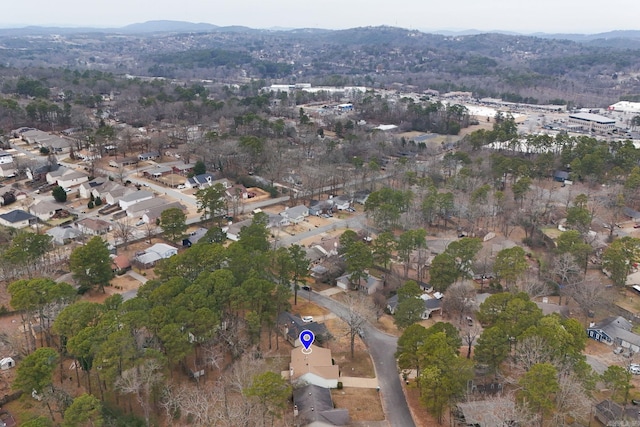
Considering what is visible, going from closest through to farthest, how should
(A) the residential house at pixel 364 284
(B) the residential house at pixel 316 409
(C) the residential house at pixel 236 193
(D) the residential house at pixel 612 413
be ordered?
(D) the residential house at pixel 612 413, (B) the residential house at pixel 316 409, (A) the residential house at pixel 364 284, (C) the residential house at pixel 236 193

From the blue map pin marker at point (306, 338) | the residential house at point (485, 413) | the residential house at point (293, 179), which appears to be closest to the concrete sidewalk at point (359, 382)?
the blue map pin marker at point (306, 338)

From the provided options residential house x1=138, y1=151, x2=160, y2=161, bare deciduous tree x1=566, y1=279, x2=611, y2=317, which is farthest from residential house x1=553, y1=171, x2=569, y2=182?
residential house x1=138, y1=151, x2=160, y2=161

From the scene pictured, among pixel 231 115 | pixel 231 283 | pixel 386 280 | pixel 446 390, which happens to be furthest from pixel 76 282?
pixel 231 115

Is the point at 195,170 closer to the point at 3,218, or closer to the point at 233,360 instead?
the point at 3,218

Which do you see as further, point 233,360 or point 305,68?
Answer: point 305,68

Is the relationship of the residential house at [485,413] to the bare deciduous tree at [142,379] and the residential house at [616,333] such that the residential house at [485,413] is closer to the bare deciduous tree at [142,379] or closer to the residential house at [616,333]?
the residential house at [616,333]

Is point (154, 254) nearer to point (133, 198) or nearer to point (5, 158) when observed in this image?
point (133, 198)
